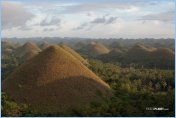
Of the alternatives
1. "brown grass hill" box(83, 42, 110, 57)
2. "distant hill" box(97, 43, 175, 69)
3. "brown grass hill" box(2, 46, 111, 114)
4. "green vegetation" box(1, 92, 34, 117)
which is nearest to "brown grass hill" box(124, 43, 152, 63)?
"distant hill" box(97, 43, 175, 69)

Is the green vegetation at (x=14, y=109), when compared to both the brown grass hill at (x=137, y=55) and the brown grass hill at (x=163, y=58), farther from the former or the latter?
the brown grass hill at (x=137, y=55)

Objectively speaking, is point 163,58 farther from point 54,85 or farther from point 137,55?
point 54,85

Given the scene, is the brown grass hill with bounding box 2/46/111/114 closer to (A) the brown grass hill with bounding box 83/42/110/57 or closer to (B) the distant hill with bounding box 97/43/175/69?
(B) the distant hill with bounding box 97/43/175/69

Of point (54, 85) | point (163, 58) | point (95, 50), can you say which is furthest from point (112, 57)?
point (54, 85)

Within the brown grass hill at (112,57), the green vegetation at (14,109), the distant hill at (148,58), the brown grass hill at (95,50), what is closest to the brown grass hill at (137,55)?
the distant hill at (148,58)

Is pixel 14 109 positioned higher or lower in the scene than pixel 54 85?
lower

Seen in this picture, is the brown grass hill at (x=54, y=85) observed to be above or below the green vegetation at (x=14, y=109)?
above

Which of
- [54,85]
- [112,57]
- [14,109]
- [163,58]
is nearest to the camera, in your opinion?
[14,109]

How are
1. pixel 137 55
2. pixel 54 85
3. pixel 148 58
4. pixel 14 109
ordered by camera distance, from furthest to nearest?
pixel 137 55, pixel 148 58, pixel 54 85, pixel 14 109

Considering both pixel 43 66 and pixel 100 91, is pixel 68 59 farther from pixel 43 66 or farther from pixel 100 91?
pixel 100 91
